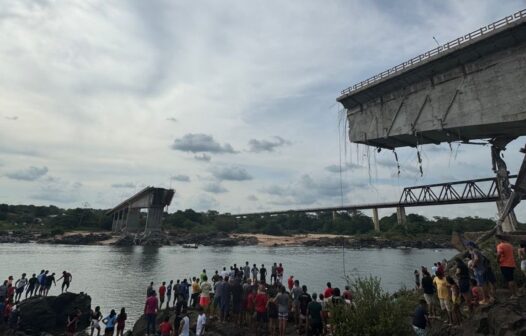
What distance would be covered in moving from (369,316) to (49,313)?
19.8 metres

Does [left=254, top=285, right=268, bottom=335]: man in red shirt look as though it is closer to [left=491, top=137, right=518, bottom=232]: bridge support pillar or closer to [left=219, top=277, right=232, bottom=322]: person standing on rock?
[left=219, top=277, right=232, bottom=322]: person standing on rock

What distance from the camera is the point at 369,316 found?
1116 cm

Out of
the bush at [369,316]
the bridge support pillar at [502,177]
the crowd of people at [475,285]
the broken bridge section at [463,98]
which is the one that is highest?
the broken bridge section at [463,98]

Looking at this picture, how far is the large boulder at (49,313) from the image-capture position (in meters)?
20.8

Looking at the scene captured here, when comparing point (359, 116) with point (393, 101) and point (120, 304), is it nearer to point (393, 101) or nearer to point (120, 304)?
point (393, 101)

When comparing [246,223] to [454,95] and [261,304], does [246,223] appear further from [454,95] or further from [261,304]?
[261,304]

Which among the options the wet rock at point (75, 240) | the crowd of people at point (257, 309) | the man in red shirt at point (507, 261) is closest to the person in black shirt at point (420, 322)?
the crowd of people at point (257, 309)

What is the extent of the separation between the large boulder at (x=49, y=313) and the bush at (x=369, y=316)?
1823 centimetres

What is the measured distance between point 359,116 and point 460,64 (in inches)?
391

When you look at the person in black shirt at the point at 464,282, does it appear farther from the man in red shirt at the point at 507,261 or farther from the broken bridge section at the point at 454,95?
the broken bridge section at the point at 454,95

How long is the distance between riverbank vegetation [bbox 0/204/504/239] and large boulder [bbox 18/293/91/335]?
9901 cm

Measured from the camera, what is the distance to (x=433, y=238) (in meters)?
116

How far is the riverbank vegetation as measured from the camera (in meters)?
123

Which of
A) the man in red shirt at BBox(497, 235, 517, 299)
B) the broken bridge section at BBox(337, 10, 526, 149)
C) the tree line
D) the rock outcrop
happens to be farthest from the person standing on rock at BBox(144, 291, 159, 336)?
the tree line
